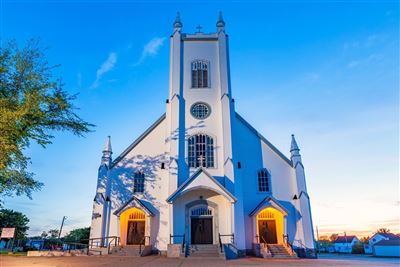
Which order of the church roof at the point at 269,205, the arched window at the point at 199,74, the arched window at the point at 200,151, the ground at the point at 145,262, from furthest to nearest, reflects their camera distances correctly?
the arched window at the point at 199,74, the arched window at the point at 200,151, the church roof at the point at 269,205, the ground at the point at 145,262

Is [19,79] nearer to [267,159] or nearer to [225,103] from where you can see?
[225,103]

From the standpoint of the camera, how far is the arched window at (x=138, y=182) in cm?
2014

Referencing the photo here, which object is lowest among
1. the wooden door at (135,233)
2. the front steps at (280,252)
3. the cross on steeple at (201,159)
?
the front steps at (280,252)

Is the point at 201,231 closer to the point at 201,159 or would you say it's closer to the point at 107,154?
the point at 201,159

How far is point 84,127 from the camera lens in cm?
1448

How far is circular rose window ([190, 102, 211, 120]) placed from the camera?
69.2 ft

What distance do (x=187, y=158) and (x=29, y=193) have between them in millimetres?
9978

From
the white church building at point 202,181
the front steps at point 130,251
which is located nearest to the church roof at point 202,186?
the white church building at point 202,181

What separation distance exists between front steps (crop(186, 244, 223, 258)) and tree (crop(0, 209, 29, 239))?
133 feet

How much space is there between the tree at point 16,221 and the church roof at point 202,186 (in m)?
39.7

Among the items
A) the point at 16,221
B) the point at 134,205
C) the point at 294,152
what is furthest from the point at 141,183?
the point at 16,221

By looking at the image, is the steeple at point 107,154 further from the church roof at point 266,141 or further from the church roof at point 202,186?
the church roof at point 266,141

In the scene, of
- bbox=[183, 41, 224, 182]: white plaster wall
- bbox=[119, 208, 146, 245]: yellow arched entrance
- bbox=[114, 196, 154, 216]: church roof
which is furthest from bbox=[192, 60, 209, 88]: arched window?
bbox=[119, 208, 146, 245]: yellow arched entrance

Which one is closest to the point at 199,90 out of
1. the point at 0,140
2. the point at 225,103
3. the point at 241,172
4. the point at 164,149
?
the point at 225,103
